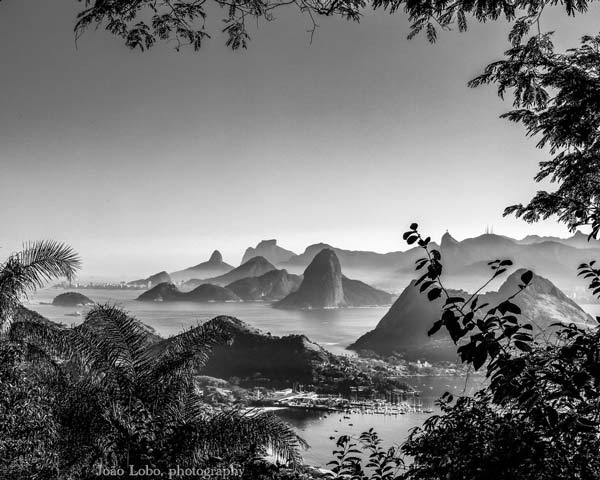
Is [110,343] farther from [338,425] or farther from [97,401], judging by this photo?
[338,425]

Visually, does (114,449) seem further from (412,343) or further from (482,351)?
(412,343)

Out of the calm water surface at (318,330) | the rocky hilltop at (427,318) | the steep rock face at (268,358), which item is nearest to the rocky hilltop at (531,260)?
the calm water surface at (318,330)

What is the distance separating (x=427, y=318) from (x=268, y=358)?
5493 centimetres

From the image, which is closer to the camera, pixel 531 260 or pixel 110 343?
pixel 110 343

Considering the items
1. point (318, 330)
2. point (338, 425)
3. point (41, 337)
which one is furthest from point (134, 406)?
point (318, 330)

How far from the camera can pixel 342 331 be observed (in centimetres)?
13650

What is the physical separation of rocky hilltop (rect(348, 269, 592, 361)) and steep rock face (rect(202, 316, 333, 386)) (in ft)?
110

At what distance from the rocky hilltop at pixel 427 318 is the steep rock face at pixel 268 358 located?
33.6 meters

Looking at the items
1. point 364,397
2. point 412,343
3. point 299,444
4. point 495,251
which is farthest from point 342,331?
point 299,444

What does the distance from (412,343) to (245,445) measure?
4240 inches

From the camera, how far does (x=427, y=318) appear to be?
11500cm

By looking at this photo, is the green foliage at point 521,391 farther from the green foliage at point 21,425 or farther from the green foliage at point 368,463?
the green foliage at point 21,425

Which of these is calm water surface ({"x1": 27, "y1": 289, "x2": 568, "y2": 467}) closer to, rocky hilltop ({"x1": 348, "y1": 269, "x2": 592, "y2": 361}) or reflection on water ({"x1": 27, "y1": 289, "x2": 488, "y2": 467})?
reflection on water ({"x1": 27, "y1": 289, "x2": 488, "y2": 467})

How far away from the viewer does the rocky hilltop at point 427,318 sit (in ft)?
319
